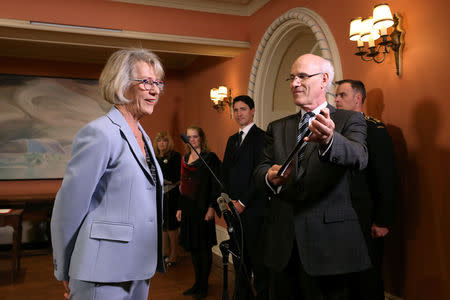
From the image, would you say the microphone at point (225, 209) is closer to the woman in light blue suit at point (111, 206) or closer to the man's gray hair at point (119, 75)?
the woman in light blue suit at point (111, 206)

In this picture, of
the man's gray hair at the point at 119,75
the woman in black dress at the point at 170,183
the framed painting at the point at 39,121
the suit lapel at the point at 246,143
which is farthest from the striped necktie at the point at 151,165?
the framed painting at the point at 39,121

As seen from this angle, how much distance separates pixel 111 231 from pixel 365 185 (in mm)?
1763

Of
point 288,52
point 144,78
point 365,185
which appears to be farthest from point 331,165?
point 288,52

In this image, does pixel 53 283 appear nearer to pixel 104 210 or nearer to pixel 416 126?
pixel 104 210

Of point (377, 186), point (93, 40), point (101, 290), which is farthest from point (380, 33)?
point (93, 40)

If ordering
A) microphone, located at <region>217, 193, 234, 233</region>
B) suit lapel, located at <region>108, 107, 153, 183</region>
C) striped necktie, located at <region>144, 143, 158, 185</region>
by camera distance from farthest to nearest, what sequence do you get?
microphone, located at <region>217, 193, 234, 233</region>
striped necktie, located at <region>144, 143, 158, 185</region>
suit lapel, located at <region>108, 107, 153, 183</region>

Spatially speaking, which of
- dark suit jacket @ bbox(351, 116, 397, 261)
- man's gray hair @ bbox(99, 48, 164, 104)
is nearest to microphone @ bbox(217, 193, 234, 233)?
man's gray hair @ bbox(99, 48, 164, 104)

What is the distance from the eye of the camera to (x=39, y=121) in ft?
20.5

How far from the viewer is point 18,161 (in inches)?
240

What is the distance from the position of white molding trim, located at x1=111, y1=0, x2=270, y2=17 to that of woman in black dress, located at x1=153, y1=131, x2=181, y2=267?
157cm

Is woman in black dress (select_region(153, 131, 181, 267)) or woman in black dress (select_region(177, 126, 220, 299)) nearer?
woman in black dress (select_region(177, 126, 220, 299))

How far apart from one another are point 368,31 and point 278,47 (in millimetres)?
1782

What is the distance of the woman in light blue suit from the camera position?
1175 millimetres

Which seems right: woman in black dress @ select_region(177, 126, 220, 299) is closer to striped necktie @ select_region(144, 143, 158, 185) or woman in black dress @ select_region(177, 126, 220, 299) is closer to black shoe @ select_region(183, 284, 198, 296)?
black shoe @ select_region(183, 284, 198, 296)
